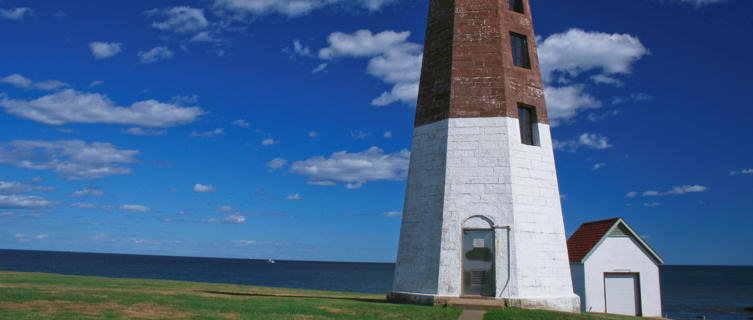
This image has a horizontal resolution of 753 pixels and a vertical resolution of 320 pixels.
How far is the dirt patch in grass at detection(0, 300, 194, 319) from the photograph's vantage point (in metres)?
12.8

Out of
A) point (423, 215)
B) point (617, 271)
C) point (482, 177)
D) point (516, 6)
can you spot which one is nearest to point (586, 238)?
point (617, 271)

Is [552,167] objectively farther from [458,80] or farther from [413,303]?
[413,303]

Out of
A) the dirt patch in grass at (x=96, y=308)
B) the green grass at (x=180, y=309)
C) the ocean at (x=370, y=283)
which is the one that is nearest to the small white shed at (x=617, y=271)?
the green grass at (x=180, y=309)

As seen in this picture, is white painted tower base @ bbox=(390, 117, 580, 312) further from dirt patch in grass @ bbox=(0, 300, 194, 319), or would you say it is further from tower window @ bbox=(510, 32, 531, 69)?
dirt patch in grass @ bbox=(0, 300, 194, 319)

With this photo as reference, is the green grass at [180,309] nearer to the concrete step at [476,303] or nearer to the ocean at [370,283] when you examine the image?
the concrete step at [476,303]

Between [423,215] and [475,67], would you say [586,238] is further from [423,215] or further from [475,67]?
[475,67]

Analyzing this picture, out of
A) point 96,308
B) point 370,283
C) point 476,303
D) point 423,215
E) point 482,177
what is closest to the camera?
point 96,308

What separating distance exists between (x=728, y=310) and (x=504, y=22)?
1891 inches

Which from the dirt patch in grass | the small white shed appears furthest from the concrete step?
the small white shed

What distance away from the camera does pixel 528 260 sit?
1584cm

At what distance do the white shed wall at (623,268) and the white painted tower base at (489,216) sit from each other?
523cm

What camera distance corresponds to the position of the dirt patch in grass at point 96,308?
12.8 m

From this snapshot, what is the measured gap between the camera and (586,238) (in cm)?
2217

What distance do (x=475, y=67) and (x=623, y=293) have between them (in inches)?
425
